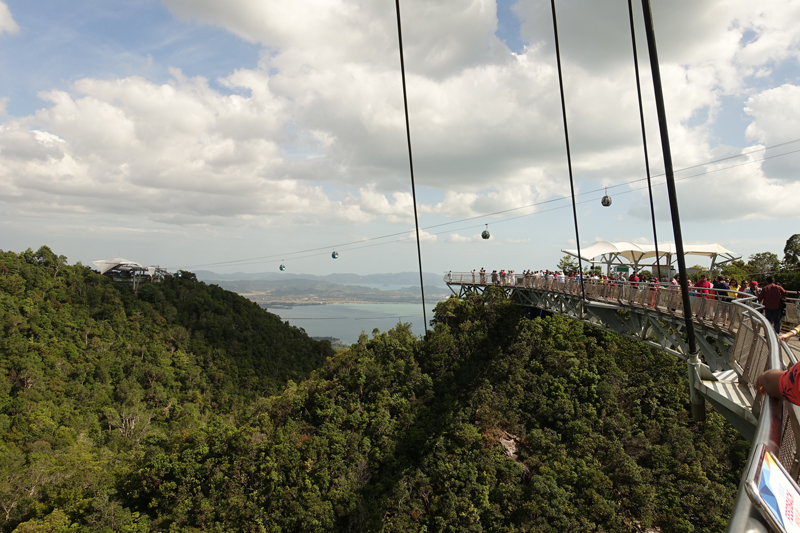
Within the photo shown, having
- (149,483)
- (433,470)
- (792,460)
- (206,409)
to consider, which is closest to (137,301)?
(206,409)

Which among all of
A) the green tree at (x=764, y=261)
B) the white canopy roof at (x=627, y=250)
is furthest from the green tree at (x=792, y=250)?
the white canopy roof at (x=627, y=250)

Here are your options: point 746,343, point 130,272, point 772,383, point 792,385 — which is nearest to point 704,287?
point 746,343

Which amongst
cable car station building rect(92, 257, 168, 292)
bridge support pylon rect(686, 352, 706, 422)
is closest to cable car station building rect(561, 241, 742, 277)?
bridge support pylon rect(686, 352, 706, 422)

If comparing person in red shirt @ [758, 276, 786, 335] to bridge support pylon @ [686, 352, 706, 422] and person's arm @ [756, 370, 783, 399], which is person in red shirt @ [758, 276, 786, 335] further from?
person's arm @ [756, 370, 783, 399]

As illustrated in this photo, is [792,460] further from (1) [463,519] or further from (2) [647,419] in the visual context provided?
(2) [647,419]

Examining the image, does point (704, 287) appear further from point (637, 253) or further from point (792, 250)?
point (792, 250)

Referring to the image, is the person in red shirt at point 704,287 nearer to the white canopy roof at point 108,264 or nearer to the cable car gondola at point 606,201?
the cable car gondola at point 606,201
